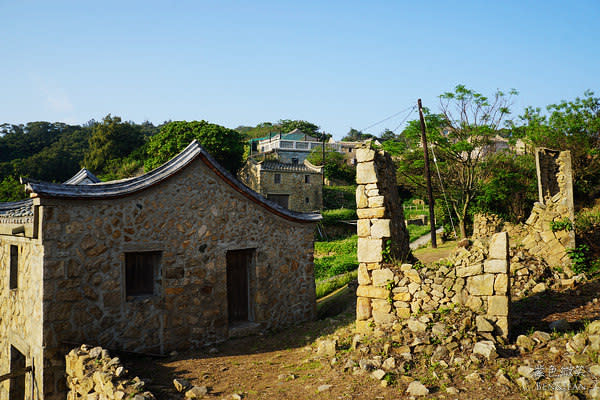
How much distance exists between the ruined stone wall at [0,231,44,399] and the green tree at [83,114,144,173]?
121 ft

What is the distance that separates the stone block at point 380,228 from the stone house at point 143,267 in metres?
3.25

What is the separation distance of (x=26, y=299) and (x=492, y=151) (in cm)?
2301

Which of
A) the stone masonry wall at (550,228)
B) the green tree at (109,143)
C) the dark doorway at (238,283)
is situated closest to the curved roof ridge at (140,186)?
the dark doorway at (238,283)

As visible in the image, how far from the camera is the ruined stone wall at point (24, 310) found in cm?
728

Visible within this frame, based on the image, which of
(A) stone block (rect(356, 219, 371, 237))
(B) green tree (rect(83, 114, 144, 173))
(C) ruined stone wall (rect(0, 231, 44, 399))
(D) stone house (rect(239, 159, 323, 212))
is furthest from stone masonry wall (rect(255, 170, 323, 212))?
(A) stone block (rect(356, 219, 371, 237))

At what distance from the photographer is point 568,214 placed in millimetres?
11336

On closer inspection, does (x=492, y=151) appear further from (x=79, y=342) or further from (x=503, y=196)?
(x=79, y=342)

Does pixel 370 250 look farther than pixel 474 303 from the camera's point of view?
Yes

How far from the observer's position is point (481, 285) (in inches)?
269

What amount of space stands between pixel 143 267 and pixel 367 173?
16.8 ft

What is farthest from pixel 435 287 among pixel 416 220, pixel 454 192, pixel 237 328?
pixel 416 220

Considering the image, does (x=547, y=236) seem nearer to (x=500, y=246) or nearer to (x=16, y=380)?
(x=500, y=246)

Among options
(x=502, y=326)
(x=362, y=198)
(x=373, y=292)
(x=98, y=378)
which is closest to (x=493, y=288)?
(x=502, y=326)

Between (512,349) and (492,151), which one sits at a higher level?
(492,151)
